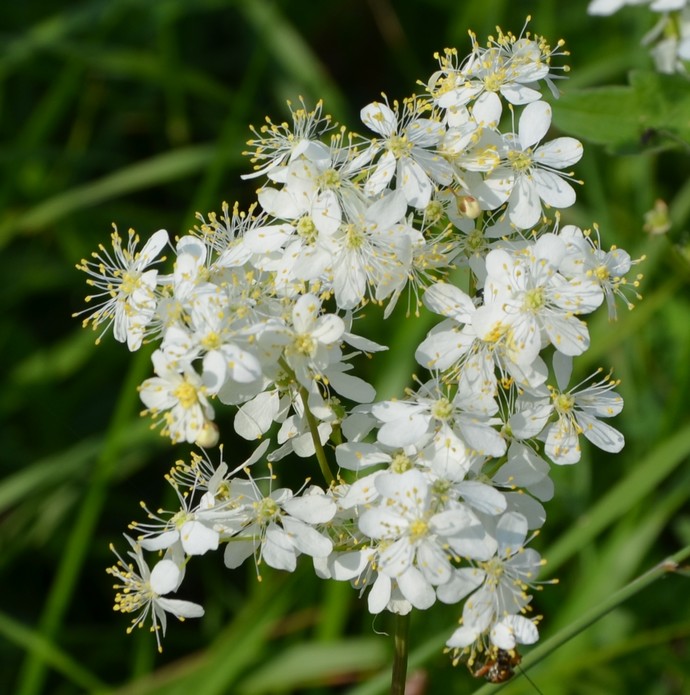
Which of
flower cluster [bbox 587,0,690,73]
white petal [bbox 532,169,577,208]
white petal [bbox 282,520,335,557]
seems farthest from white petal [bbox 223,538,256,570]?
flower cluster [bbox 587,0,690,73]

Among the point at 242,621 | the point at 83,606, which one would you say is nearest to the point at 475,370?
the point at 242,621

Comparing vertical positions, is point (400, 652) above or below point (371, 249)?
below

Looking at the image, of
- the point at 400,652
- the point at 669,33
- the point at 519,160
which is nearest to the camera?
the point at 400,652

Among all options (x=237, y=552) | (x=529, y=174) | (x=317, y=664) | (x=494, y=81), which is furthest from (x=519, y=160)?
(x=317, y=664)

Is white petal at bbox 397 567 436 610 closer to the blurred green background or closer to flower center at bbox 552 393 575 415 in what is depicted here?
flower center at bbox 552 393 575 415

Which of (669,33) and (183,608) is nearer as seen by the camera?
(183,608)

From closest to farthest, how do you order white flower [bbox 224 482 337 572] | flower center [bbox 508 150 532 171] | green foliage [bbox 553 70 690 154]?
white flower [bbox 224 482 337 572]
flower center [bbox 508 150 532 171]
green foliage [bbox 553 70 690 154]

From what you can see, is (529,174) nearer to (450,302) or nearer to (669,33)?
(450,302)
